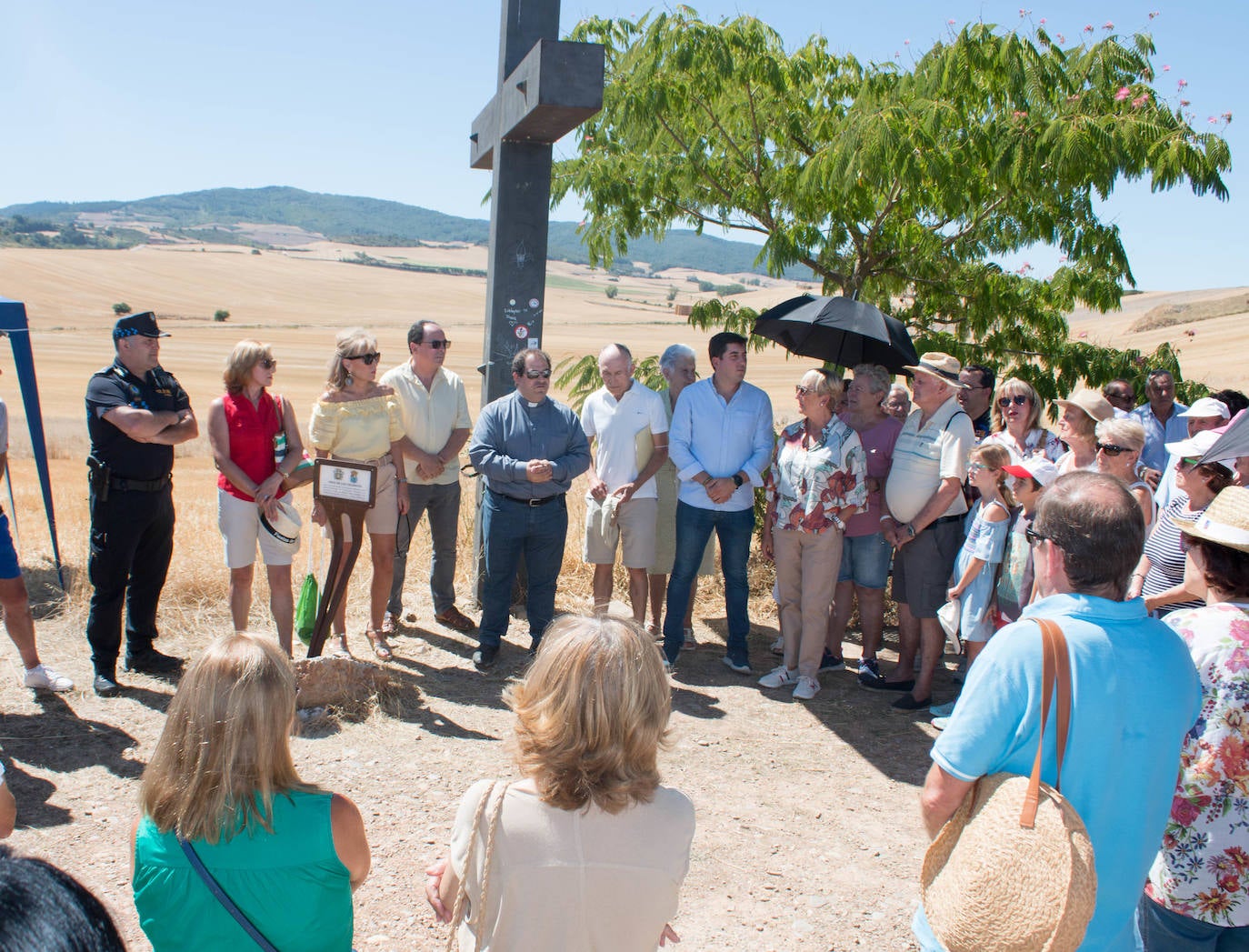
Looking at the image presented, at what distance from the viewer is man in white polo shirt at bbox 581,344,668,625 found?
607cm

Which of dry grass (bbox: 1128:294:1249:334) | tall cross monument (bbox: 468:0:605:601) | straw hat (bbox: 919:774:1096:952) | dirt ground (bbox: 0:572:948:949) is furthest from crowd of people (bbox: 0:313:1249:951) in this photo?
dry grass (bbox: 1128:294:1249:334)

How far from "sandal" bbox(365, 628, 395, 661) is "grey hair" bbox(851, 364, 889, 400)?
3.19 meters

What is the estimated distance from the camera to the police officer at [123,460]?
502 cm

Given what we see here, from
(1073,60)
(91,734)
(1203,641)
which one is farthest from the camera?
(1073,60)

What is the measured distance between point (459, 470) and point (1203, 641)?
16.9ft

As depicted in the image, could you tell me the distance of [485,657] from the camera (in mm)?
5727

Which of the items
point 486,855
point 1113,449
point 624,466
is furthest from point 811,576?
point 486,855

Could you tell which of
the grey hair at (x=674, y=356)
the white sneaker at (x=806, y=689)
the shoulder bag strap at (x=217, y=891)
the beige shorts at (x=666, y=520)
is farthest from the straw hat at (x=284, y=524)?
the shoulder bag strap at (x=217, y=891)

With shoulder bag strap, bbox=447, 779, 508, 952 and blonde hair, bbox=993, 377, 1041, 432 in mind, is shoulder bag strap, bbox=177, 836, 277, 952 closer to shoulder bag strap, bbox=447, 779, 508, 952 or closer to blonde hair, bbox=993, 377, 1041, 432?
shoulder bag strap, bbox=447, 779, 508, 952

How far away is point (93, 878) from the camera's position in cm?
345

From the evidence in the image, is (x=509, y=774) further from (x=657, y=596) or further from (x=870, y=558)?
(x=870, y=558)

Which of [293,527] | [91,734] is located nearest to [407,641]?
[293,527]

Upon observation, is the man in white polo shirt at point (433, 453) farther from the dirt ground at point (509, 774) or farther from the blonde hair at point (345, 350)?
the dirt ground at point (509, 774)

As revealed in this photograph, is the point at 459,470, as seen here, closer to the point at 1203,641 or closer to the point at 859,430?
the point at 859,430
